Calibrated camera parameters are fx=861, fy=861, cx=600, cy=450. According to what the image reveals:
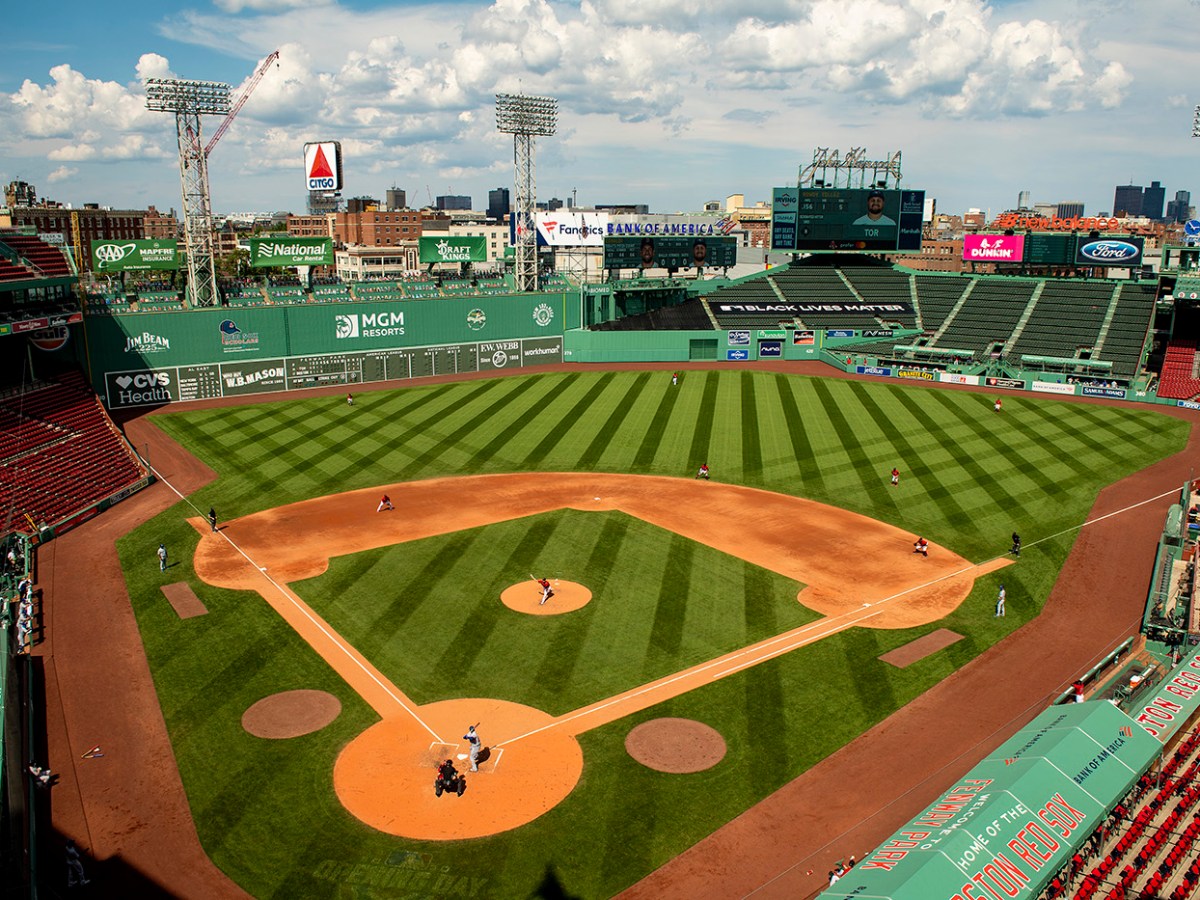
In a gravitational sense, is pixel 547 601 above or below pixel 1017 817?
below

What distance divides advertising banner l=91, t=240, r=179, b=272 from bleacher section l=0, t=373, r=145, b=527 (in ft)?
45.6

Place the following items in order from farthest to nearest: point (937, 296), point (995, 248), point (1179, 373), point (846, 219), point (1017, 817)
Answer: point (846, 219), point (995, 248), point (937, 296), point (1179, 373), point (1017, 817)

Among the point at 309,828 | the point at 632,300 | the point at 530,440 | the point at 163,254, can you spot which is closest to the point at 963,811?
the point at 309,828

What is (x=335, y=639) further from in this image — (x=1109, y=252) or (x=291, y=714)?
(x=1109, y=252)

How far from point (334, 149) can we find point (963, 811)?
72052 millimetres

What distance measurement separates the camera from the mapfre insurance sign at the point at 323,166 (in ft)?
242

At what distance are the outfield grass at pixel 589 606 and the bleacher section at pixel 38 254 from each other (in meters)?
11.2

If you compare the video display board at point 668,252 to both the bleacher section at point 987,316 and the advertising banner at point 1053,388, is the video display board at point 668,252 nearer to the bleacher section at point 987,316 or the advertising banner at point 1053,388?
the bleacher section at point 987,316

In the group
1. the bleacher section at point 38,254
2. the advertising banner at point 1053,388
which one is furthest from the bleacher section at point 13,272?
the advertising banner at point 1053,388

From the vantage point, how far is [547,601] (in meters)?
30.5

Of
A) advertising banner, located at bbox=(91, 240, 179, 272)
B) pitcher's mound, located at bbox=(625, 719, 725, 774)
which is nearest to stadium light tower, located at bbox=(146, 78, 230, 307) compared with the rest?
advertising banner, located at bbox=(91, 240, 179, 272)

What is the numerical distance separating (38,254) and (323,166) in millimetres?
27264

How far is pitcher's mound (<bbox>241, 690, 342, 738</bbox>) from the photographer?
23.4 m

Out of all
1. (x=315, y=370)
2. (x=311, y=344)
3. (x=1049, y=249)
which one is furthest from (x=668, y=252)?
(x=1049, y=249)
